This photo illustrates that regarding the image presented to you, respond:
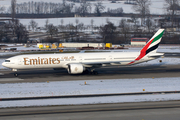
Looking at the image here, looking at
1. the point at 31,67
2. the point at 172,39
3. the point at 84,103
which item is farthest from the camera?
the point at 172,39

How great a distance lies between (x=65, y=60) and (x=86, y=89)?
11466 mm

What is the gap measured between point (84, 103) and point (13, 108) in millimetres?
6140

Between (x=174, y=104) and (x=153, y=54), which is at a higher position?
(x=153, y=54)

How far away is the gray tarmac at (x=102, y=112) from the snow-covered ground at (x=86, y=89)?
1.27 meters

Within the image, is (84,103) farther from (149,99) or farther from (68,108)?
(149,99)

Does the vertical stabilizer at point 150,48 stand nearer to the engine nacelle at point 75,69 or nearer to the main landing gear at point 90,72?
the main landing gear at point 90,72

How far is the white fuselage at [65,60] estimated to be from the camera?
3369cm

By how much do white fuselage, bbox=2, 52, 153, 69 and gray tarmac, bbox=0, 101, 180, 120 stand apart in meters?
16.4

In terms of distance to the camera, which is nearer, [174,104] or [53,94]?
[174,104]

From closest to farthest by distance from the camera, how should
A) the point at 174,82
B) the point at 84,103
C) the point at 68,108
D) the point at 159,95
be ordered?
the point at 68,108 < the point at 84,103 < the point at 159,95 < the point at 174,82

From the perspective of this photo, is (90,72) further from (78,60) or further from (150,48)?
(150,48)

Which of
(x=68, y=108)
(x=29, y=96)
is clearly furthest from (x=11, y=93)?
(x=68, y=108)

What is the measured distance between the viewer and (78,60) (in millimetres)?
35031

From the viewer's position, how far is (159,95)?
70.6 feet
